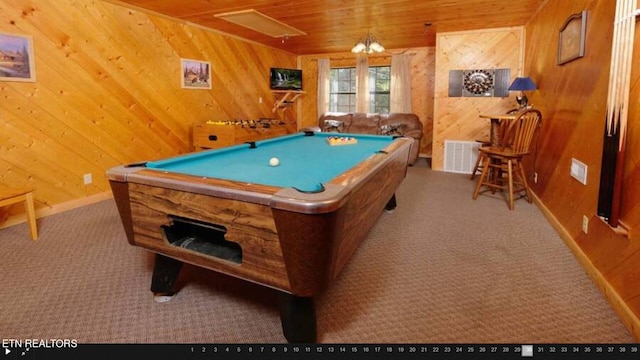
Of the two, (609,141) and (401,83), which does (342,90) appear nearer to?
(401,83)

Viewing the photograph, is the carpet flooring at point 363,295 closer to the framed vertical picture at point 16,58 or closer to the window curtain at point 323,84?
the framed vertical picture at point 16,58

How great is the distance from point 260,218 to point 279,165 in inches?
32.7

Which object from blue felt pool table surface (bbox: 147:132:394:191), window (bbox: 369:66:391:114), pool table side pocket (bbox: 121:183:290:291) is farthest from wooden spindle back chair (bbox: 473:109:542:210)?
window (bbox: 369:66:391:114)

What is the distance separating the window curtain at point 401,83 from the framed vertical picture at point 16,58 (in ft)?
18.6

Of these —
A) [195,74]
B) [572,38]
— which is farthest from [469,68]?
[195,74]

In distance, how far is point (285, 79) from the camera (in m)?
6.99

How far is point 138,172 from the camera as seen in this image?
1762 millimetres

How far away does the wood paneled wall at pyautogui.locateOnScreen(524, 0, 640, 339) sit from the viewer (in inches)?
71.1

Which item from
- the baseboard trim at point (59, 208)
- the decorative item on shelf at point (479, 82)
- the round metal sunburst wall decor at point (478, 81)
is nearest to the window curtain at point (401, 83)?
the decorative item on shelf at point (479, 82)

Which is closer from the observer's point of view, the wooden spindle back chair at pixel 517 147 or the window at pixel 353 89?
the wooden spindle back chair at pixel 517 147

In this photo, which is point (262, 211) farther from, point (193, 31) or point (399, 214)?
point (193, 31)

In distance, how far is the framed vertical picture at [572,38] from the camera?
2.68m

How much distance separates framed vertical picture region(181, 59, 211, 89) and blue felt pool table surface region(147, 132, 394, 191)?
237 cm

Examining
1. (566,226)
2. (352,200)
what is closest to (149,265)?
(352,200)
